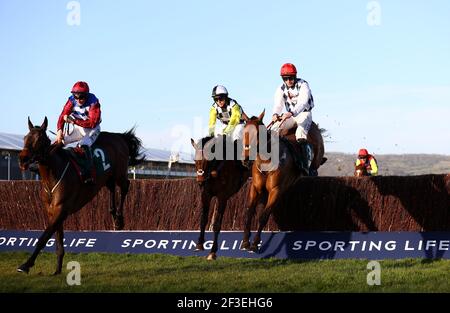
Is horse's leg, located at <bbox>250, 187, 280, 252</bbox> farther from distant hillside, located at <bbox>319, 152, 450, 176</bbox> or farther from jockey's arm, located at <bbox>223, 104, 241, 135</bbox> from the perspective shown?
distant hillside, located at <bbox>319, 152, 450, 176</bbox>

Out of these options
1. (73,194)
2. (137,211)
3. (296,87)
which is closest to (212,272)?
(73,194)

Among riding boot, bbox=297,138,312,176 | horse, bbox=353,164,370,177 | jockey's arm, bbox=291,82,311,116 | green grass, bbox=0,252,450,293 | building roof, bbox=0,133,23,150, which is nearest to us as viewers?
green grass, bbox=0,252,450,293

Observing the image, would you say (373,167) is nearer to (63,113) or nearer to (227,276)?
(63,113)

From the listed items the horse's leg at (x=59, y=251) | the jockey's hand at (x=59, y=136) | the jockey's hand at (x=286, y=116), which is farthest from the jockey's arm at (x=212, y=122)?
the horse's leg at (x=59, y=251)

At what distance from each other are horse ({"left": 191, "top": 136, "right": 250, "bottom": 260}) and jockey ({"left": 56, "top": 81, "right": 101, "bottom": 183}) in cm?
142

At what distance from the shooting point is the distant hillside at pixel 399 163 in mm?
96000

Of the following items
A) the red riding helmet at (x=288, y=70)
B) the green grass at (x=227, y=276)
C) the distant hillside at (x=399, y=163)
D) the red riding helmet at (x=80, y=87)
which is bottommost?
the distant hillside at (x=399, y=163)

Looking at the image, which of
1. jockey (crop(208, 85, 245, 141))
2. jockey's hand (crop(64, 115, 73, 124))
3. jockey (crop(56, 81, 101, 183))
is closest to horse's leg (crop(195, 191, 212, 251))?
jockey (crop(208, 85, 245, 141))

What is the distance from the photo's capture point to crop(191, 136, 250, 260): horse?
10.1 metres

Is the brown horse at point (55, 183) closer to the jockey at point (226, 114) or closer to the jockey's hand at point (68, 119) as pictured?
the jockey's hand at point (68, 119)

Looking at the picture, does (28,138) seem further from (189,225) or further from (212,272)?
(189,225)

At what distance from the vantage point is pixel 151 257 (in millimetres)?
10945
